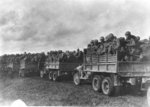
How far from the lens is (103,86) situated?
40.9ft

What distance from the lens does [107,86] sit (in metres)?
12.2

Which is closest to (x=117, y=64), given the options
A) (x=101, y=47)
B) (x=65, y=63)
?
(x=101, y=47)

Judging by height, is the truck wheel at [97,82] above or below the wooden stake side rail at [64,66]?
below

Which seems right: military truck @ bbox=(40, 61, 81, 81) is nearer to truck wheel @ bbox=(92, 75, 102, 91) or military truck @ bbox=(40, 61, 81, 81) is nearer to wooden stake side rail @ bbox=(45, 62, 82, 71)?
wooden stake side rail @ bbox=(45, 62, 82, 71)

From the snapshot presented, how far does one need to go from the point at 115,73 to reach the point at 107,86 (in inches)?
37.8

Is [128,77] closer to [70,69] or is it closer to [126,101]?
[126,101]

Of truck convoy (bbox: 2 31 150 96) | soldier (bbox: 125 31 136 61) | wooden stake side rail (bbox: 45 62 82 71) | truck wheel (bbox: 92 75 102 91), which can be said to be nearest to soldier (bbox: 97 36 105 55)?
truck convoy (bbox: 2 31 150 96)

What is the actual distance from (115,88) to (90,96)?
1.31 metres

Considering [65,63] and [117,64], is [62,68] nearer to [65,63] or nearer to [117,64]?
[65,63]

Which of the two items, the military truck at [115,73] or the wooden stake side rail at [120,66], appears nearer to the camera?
the wooden stake side rail at [120,66]

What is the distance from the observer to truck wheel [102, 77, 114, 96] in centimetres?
1174

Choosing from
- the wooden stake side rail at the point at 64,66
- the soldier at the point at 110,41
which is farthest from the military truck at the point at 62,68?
the soldier at the point at 110,41

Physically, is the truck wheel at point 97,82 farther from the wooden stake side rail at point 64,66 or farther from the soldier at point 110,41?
the wooden stake side rail at point 64,66

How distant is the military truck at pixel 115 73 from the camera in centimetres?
1054
